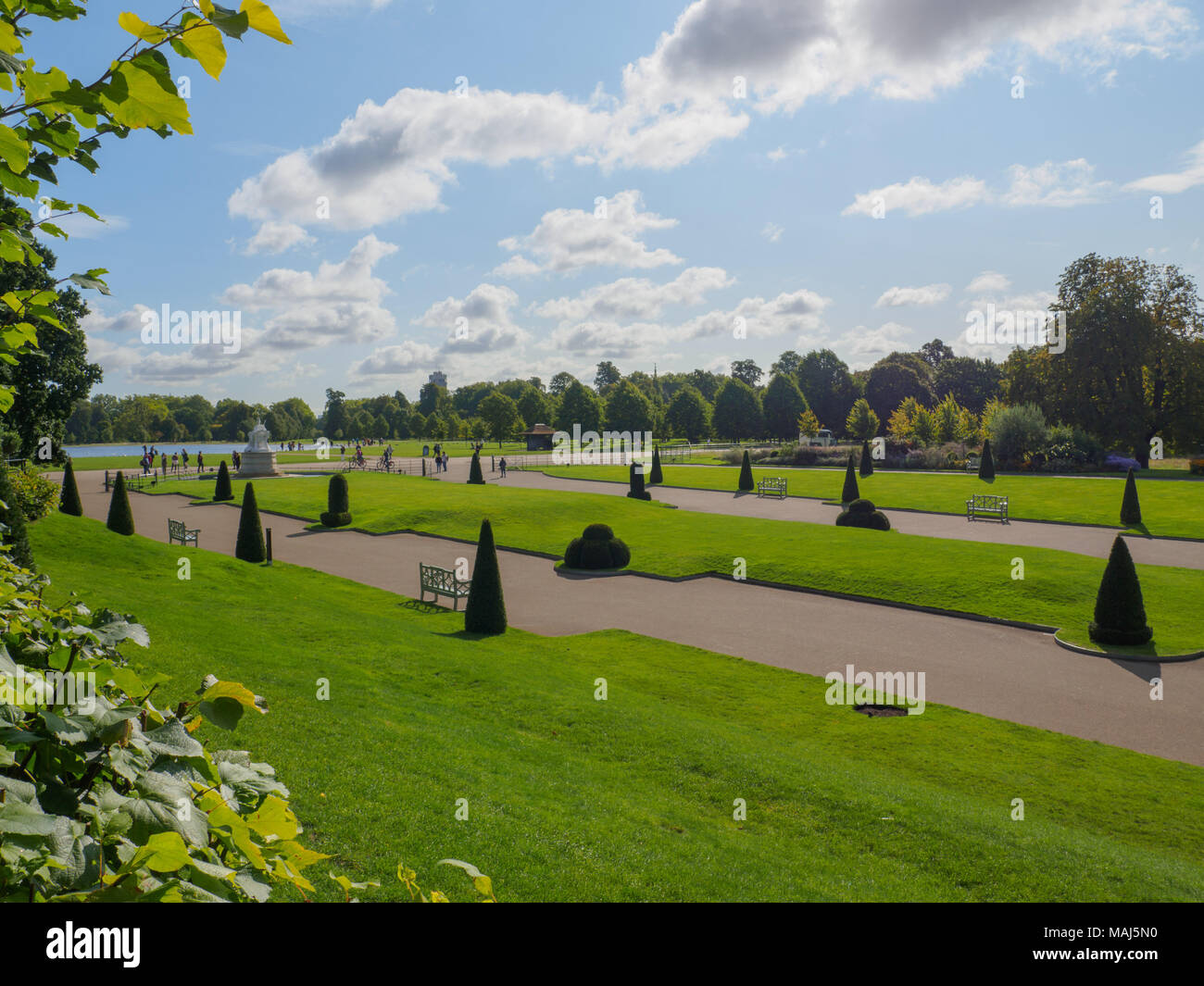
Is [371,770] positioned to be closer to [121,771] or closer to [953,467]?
[121,771]

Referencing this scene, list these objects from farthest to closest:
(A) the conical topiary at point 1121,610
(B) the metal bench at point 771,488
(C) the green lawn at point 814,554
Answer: (B) the metal bench at point 771,488
(C) the green lawn at point 814,554
(A) the conical topiary at point 1121,610

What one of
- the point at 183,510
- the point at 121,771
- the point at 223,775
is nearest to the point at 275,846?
the point at 223,775

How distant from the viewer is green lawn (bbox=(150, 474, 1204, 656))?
1909 centimetres

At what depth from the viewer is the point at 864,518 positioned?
30.9 metres

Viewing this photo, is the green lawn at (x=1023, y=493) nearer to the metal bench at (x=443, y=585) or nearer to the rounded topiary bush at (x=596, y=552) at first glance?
the rounded topiary bush at (x=596, y=552)

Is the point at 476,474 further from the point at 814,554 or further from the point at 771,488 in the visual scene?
the point at 814,554

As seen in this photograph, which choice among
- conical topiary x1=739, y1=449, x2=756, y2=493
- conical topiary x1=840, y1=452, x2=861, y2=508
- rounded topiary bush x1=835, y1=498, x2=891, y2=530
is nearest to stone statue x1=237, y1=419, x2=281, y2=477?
conical topiary x1=739, y1=449, x2=756, y2=493

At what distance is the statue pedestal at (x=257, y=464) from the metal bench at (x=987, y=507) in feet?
149

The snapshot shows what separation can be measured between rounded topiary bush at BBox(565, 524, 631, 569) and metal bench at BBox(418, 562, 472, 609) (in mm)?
4775

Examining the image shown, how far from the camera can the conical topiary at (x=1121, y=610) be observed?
16109mm

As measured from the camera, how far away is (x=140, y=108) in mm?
1698

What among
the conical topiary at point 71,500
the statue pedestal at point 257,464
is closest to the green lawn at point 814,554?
the conical topiary at point 71,500

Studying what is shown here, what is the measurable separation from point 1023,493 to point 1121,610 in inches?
1108

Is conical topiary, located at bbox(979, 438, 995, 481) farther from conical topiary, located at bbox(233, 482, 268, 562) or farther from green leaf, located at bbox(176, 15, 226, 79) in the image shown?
green leaf, located at bbox(176, 15, 226, 79)
